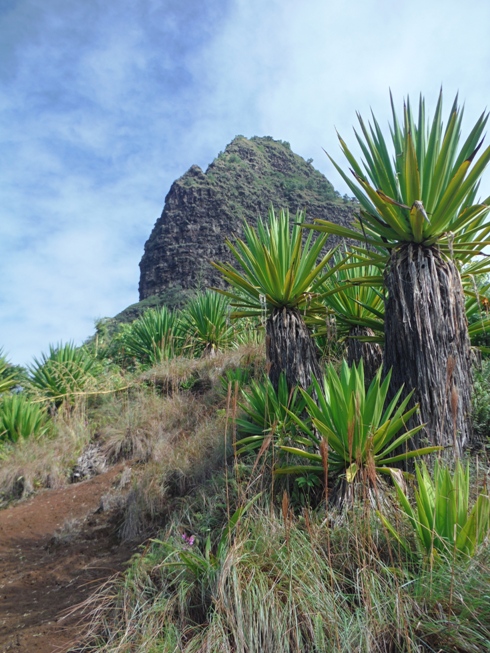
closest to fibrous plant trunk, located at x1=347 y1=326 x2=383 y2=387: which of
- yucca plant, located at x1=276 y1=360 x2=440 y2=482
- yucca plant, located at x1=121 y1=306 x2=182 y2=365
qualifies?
yucca plant, located at x1=276 y1=360 x2=440 y2=482

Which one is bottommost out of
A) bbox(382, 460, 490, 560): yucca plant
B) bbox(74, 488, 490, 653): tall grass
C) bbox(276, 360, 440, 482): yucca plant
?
bbox(74, 488, 490, 653): tall grass

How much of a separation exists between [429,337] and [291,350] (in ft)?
4.55

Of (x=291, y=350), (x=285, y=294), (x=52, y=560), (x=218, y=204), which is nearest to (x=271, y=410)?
(x=291, y=350)

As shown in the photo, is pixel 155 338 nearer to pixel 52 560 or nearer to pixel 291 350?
pixel 52 560

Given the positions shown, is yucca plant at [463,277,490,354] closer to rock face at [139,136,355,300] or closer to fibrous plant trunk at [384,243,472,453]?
fibrous plant trunk at [384,243,472,453]

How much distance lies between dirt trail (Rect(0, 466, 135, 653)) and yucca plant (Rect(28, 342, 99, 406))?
2.62 m

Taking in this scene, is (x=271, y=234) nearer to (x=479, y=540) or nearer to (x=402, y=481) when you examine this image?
(x=402, y=481)

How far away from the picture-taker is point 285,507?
2.19m

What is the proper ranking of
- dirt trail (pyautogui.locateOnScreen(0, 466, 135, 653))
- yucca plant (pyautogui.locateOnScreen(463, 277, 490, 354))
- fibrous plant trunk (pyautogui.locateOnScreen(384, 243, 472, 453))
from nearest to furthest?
dirt trail (pyautogui.locateOnScreen(0, 466, 135, 653)) < fibrous plant trunk (pyautogui.locateOnScreen(384, 243, 472, 453)) < yucca plant (pyautogui.locateOnScreen(463, 277, 490, 354))

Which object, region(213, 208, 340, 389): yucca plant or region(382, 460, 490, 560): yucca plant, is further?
region(213, 208, 340, 389): yucca plant

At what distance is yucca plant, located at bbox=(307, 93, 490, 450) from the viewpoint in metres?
4.07

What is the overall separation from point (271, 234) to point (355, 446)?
2679 mm

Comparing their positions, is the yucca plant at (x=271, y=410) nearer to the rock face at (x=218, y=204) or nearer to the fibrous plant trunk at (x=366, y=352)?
Answer: the fibrous plant trunk at (x=366, y=352)

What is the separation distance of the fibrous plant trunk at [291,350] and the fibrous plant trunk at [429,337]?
90cm
